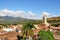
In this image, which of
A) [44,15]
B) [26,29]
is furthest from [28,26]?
[44,15]

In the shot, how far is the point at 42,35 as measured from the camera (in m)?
32.5

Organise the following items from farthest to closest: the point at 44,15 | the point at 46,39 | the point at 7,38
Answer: the point at 44,15 < the point at 7,38 < the point at 46,39

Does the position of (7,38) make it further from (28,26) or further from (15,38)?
(28,26)

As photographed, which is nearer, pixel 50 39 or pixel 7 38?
pixel 50 39

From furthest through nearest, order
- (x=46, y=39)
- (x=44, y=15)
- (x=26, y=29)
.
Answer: (x=44, y=15) < (x=26, y=29) < (x=46, y=39)

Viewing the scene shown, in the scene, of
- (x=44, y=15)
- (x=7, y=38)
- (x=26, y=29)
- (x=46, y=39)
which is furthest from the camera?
(x=44, y=15)

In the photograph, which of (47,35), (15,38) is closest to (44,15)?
(15,38)

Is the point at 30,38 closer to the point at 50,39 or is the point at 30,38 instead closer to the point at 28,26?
the point at 28,26

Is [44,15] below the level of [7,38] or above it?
above

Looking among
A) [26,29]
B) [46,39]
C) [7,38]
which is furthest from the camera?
[7,38]

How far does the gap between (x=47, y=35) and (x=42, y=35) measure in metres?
0.85

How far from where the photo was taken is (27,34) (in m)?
40.8

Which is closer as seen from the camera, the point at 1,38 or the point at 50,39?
the point at 50,39

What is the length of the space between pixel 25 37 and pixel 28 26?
2568 mm
